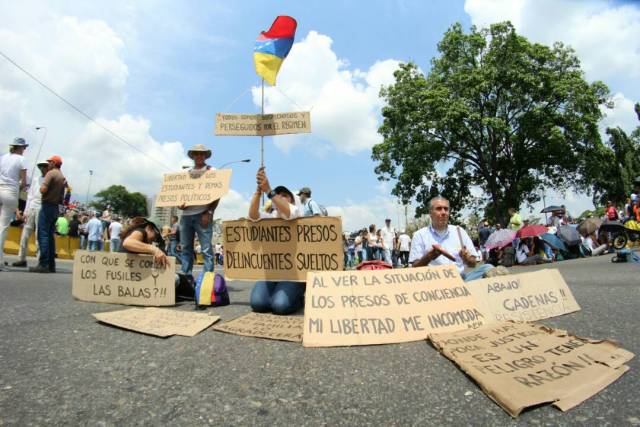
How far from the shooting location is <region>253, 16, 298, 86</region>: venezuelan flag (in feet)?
15.8

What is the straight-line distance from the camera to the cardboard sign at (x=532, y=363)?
181 cm

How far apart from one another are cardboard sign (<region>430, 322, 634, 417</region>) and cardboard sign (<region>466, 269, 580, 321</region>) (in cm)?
41

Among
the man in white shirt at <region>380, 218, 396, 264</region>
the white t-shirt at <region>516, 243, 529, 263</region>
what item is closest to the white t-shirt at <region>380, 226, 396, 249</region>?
the man in white shirt at <region>380, 218, 396, 264</region>

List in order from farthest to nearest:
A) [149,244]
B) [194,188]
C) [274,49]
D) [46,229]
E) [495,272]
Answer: [46,229] → [194,188] → [274,49] → [149,244] → [495,272]

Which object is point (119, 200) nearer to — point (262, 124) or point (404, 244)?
point (404, 244)

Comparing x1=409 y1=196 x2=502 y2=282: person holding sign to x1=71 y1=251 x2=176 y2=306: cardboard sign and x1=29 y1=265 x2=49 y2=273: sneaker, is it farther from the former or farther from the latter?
x1=29 y1=265 x2=49 y2=273: sneaker

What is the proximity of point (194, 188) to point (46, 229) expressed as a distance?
2.93 meters

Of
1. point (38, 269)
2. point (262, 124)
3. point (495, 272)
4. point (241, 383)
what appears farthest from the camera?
point (38, 269)

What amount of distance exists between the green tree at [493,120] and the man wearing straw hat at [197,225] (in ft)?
61.2

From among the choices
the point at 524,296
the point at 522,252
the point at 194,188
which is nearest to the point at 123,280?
the point at 194,188

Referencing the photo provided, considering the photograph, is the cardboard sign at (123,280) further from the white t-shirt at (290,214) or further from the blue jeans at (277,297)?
the white t-shirt at (290,214)

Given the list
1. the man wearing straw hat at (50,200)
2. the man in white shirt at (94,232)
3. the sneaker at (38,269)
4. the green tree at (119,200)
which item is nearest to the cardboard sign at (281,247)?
the man wearing straw hat at (50,200)

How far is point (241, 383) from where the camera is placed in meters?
2.08

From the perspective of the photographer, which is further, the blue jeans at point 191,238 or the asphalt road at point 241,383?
the blue jeans at point 191,238
